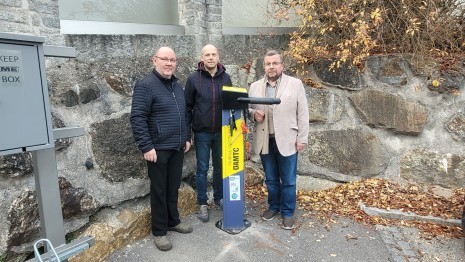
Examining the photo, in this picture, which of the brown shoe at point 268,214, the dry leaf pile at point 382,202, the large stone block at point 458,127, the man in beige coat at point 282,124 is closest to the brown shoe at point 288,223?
the man in beige coat at point 282,124

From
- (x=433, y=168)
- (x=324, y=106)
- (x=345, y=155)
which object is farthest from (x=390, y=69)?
(x=433, y=168)

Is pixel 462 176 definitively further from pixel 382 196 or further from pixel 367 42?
pixel 367 42

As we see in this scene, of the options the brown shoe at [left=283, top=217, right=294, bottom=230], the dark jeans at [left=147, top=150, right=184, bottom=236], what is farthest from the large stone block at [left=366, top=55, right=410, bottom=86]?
the dark jeans at [left=147, top=150, right=184, bottom=236]

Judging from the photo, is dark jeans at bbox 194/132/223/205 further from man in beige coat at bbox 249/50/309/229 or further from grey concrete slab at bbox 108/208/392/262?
man in beige coat at bbox 249/50/309/229

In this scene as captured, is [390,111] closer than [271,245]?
No

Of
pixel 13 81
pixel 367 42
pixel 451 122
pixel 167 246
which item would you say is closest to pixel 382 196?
pixel 451 122

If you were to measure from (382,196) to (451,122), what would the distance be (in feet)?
3.84

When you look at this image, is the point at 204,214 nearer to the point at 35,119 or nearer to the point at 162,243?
the point at 162,243

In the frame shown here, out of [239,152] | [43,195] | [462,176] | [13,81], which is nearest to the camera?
[13,81]

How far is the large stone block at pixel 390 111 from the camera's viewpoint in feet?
13.6

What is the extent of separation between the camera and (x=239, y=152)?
3.44 m

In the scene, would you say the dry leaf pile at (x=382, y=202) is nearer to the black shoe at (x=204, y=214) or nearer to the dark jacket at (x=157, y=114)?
the black shoe at (x=204, y=214)

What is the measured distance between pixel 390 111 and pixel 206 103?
2.25 meters

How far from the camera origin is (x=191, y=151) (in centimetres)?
414
